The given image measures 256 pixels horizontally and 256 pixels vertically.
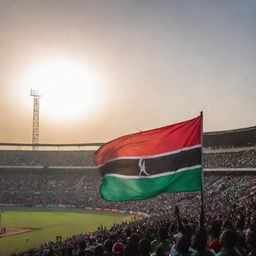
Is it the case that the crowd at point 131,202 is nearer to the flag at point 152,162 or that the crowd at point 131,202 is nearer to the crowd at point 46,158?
the crowd at point 46,158

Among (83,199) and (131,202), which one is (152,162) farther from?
(83,199)

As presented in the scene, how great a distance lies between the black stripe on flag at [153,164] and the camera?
32.8ft

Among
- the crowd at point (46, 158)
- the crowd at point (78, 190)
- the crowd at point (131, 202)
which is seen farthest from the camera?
the crowd at point (46, 158)

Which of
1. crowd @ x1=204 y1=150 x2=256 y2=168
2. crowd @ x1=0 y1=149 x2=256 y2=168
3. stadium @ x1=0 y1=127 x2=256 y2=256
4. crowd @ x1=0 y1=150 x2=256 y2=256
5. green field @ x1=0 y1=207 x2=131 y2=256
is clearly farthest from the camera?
crowd @ x1=0 y1=149 x2=256 y2=168

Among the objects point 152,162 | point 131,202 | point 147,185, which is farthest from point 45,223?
point 152,162

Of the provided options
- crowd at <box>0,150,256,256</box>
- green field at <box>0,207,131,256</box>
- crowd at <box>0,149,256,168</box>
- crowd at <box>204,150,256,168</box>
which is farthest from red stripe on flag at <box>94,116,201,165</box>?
crowd at <box>0,149,256,168</box>

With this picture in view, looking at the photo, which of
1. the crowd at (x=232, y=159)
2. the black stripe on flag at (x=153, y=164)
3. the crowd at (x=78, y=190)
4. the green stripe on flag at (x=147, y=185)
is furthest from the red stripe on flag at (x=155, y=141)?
the crowd at (x=232, y=159)

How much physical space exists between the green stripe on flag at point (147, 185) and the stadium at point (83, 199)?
3.28 metres

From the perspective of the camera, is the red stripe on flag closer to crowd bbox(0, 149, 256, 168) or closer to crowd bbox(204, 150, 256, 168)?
crowd bbox(204, 150, 256, 168)

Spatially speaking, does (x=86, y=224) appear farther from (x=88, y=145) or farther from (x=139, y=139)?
(x=88, y=145)

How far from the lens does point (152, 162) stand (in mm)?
10812

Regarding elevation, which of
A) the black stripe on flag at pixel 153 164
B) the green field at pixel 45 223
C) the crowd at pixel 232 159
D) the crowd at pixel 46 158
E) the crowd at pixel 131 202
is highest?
the crowd at pixel 46 158

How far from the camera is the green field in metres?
30.8

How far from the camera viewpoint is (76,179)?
74.6 m
